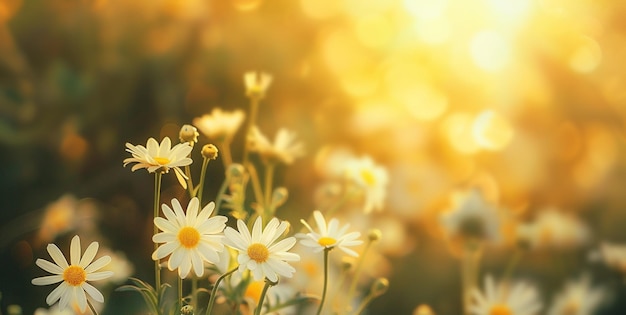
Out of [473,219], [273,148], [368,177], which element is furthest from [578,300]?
[273,148]

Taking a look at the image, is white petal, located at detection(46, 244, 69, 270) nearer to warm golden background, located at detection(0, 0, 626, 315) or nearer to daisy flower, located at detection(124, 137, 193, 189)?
daisy flower, located at detection(124, 137, 193, 189)

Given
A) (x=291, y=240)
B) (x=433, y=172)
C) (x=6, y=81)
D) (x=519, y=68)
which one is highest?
(x=519, y=68)

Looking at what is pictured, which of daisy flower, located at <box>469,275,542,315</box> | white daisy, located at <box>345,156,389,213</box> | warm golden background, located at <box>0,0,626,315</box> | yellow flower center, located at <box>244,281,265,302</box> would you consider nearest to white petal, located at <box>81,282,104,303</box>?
yellow flower center, located at <box>244,281,265,302</box>

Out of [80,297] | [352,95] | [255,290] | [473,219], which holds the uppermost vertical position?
[352,95]

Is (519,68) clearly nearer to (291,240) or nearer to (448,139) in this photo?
(448,139)

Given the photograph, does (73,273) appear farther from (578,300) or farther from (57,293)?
(578,300)

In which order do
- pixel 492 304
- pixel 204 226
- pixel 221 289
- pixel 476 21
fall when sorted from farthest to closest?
pixel 476 21, pixel 492 304, pixel 221 289, pixel 204 226

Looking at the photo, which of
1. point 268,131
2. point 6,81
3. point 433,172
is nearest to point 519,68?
point 433,172
